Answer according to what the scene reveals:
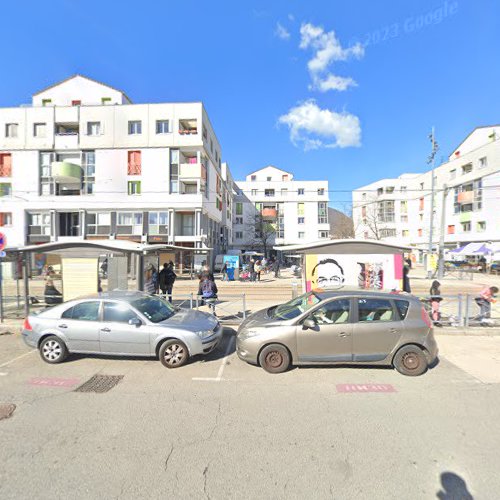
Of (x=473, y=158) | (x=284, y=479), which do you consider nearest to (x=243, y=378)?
(x=284, y=479)

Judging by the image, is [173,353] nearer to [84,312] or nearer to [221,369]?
[221,369]

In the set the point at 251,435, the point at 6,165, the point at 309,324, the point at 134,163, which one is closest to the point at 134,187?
the point at 134,163

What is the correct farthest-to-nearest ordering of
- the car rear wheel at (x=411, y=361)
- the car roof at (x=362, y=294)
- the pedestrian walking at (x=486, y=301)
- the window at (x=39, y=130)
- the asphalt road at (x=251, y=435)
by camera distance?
the window at (x=39, y=130), the pedestrian walking at (x=486, y=301), the car roof at (x=362, y=294), the car rear wheel at (x=411, y=361), the asphalt road at (x=251, y=435)

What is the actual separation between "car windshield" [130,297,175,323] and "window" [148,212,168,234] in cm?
1955

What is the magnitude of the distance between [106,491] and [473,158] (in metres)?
42.8

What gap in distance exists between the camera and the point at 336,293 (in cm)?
528

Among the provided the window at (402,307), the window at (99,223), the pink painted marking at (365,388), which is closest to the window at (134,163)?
the window at (99,223)

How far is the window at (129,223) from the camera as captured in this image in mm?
24641

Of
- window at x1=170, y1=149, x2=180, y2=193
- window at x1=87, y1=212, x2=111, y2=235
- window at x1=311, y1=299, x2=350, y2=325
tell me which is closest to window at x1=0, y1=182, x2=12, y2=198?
window at x1=87, y1=212, x2=111, y2=235

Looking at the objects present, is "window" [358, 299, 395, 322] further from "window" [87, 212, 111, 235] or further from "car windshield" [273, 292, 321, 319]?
"window" [87, 212, 111, 235]

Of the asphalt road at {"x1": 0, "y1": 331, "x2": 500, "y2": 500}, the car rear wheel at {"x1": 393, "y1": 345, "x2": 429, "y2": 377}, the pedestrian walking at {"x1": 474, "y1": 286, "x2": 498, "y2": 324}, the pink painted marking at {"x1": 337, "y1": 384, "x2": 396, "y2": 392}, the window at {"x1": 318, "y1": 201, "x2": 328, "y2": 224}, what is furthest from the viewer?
the window at {"x1": 318, "y1": 201, "x2": 328, "y2": 224}

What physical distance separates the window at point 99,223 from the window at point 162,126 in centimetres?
899

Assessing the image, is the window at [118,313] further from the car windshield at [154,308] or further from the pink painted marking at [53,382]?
the pink painted marking at [53,382]

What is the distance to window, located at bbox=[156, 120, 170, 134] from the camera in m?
24.8
